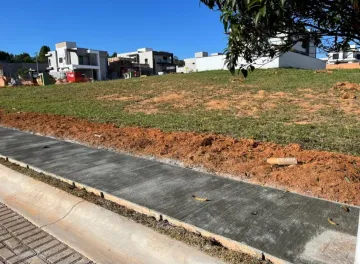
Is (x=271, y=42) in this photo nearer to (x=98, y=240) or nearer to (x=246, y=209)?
(x=246, y=209)

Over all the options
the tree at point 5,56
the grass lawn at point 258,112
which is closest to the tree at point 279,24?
the grass lawn at point 258,112

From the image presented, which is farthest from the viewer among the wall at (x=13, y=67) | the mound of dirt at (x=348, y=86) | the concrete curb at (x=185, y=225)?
the wall at (x=13, y=67)

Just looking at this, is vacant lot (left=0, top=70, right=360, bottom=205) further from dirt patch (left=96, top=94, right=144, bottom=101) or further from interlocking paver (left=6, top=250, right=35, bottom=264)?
interlocking paver (left=6, top=250, right=35, bottom=264)

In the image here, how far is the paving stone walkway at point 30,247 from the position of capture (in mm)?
3221

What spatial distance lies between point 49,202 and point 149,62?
277 feet

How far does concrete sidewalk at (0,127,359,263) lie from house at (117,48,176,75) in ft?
264

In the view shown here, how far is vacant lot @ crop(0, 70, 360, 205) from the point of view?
468cm

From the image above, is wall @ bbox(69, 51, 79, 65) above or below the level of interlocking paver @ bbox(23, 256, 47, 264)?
above

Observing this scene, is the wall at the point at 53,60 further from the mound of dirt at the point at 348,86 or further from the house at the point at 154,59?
the mound of dirt at the point at 348,86

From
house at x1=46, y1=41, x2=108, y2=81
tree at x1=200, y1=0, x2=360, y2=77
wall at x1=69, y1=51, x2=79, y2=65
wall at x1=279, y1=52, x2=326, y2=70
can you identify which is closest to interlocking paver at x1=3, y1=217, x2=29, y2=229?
tree at x1=200, y1=0, x2=360, y2=77

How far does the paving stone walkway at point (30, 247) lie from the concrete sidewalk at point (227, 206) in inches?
36.9

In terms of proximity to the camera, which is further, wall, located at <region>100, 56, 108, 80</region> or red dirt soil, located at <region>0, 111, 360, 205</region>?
wall, located at <region>100, 56, 108, 80</region>

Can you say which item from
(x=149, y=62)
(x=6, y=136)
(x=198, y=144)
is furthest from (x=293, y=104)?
(x=149, y=62)

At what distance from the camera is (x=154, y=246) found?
10.5 ft
